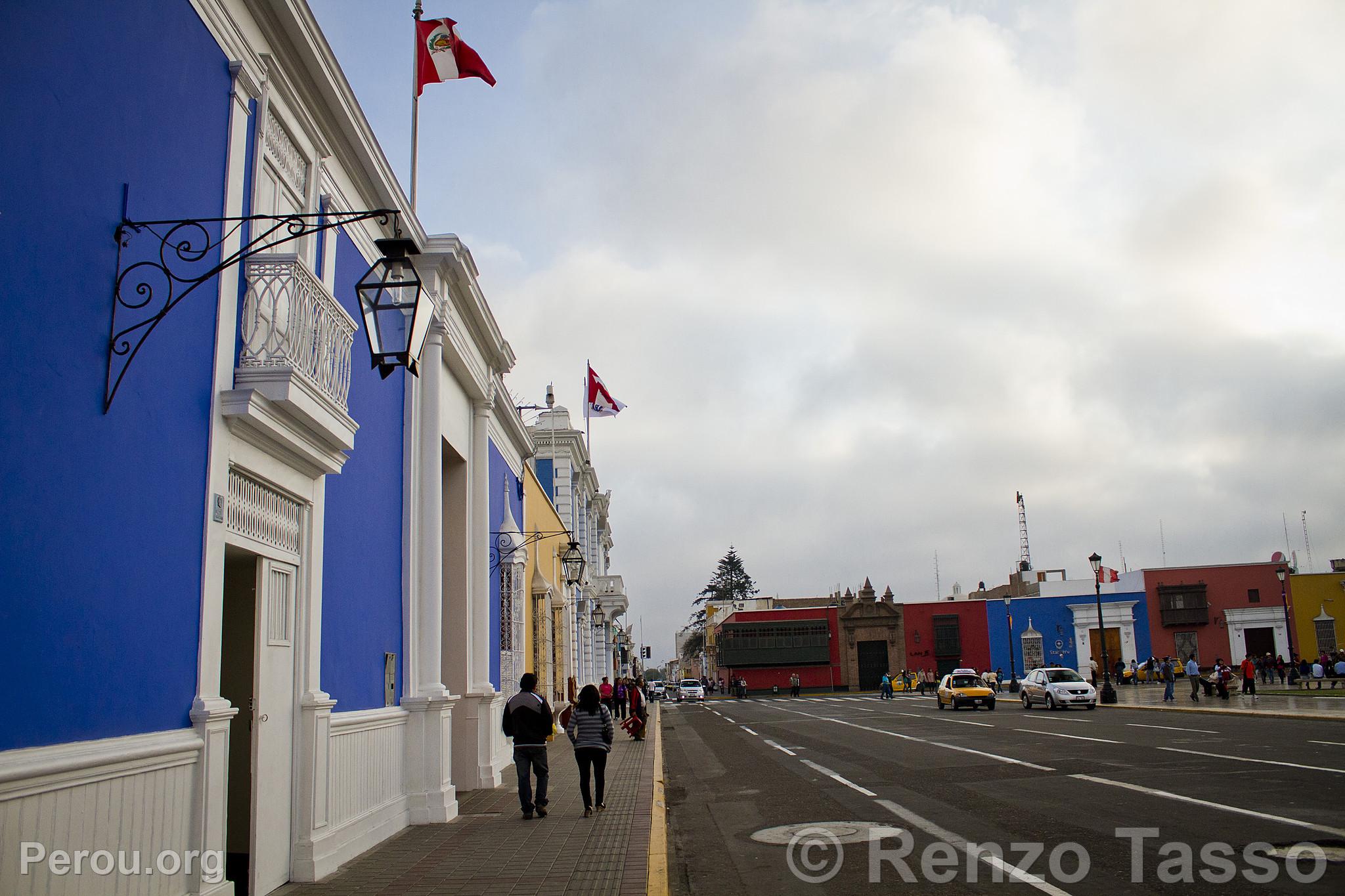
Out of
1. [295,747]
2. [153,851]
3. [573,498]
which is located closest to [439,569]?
[295,747]

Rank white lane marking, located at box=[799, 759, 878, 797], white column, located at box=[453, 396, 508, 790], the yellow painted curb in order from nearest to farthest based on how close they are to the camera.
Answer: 1. the yellow painted curb
2. white lane marking, located at box=[799, 759, 878, 797]
3. white column, located at box=[453, 396, 508, 790]

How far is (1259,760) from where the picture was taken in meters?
14.7

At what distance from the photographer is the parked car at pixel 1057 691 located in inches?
1330

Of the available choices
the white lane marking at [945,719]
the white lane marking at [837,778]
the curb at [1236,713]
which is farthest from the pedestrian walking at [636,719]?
the curb at [1236,713]

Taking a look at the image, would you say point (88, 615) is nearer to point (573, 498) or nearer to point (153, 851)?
point (153, 851)

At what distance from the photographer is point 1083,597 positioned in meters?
66.4

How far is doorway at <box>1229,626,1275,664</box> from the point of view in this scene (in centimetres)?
6247

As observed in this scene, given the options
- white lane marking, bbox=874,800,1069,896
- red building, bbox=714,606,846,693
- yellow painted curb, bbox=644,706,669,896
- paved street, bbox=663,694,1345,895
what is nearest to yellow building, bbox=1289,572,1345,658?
red building, bbox=714,606,846,693

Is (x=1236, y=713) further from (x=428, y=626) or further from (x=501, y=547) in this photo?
(x=428, y=626)

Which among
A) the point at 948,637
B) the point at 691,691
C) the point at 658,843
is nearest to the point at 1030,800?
the point at 658,843

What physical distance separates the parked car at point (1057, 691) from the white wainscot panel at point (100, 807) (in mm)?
32328

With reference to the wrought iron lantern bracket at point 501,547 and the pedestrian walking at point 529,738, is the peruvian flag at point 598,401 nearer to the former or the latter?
the wrought iron lantern bracket at point 501,547

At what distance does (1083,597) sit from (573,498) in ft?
132

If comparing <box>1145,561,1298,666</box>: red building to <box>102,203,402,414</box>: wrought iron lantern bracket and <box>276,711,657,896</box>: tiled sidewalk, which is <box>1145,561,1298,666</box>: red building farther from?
<box>102,203,402,414</box>: wrought iron lantern bracket
